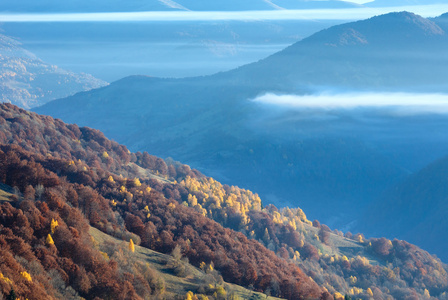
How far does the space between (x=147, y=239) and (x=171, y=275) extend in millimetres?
14166

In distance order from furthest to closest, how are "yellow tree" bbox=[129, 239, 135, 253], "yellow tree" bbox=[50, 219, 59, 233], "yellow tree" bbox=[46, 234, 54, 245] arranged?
"yellow tree" bbox=[129, 239, 135, 253], "yellow tree" bbox=[50, 219, 59, 233], "yellow tree" bbox=[46, 234, 54, 245]

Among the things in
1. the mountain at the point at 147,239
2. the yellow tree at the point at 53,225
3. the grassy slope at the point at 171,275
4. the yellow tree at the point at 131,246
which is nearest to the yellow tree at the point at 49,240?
the mountain at the point at 147,239

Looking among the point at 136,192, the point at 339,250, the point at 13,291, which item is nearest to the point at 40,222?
the point at 13,291

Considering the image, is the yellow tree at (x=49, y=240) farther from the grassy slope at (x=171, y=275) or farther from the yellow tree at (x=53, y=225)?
the grassy slope at (x=171, y=275)

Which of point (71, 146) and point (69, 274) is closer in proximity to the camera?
point (69, 274)

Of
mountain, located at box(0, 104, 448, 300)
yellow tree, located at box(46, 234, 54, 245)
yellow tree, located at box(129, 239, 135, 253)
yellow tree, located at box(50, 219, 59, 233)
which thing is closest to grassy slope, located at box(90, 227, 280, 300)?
mountain, located at box(0, 104, 448, 300)

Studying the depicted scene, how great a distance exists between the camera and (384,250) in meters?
141

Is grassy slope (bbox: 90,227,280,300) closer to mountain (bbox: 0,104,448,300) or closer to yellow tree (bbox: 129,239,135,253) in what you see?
mountain (bbox: 0,104,448,300)

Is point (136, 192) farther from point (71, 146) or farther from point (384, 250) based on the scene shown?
point (384, 250)

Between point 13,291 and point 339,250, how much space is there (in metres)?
107

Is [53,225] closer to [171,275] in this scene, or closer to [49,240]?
[49,240]

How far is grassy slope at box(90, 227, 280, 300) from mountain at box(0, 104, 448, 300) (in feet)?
0.69

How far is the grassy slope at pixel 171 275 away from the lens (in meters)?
62.1

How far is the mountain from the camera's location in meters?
52.4
